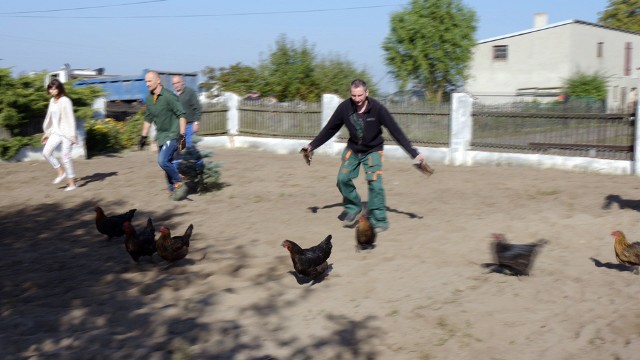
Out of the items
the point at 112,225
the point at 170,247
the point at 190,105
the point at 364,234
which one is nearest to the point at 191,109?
the point at 190,105

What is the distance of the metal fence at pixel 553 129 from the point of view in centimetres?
1235

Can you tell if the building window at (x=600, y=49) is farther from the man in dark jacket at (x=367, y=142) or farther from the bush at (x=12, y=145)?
Answer: the man in dark jacket at (x=367, y=142)

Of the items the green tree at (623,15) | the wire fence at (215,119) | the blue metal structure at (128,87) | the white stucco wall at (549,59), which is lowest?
the wire fence at (215,119)

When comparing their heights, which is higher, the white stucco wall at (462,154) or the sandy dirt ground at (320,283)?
the white stucco wall at (462,154)

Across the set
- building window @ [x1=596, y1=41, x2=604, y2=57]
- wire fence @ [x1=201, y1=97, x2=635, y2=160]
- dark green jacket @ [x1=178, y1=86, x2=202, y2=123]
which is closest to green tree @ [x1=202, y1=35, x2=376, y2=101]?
wire fence @ [x1=201, y1=97, x2=635, y2=160]

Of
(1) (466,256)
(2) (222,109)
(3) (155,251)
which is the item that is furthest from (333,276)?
(2) (222,109)

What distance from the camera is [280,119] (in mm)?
17141

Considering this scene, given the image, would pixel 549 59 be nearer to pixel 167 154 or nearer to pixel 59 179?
pixel 59 179

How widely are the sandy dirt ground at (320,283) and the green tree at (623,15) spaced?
178ft

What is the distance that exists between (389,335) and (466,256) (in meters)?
Result: 2.15

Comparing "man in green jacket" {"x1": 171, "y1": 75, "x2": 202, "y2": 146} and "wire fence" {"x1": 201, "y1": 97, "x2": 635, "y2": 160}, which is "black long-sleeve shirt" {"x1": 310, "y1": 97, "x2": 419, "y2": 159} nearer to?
"man in green jacket" {"x1": 171, "y1": 75, "x2": 202, "y2": 146}

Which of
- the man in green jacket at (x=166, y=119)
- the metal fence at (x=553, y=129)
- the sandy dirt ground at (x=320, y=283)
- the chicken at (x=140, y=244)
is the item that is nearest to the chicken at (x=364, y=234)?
the sandy dirt ground at (x=320, y=283)

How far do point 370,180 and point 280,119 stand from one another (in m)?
9.61

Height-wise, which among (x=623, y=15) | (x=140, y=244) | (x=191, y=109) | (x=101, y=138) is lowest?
(x=140, y=244)
